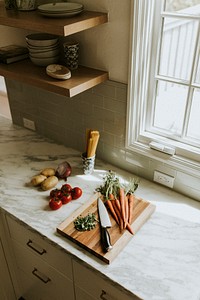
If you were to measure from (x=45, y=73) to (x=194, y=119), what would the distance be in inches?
31.8

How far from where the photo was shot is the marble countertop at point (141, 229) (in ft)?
4.01

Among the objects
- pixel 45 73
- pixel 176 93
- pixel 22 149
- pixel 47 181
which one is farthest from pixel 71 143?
pixel 176 93

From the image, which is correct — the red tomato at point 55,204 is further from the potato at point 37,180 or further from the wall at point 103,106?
the wall at point 103,106

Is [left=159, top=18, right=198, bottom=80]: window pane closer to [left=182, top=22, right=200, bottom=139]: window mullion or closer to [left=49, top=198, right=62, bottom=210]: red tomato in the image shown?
[left=182, top=22, right=200, bottom=139]: window mullion

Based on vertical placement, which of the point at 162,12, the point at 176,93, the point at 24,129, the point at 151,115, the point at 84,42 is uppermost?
the point at 162,12

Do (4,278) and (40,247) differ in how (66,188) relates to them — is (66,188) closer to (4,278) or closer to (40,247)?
(40,247)

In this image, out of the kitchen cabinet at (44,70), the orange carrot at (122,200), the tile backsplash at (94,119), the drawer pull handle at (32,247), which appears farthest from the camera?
the tile backsplash at (94,119)

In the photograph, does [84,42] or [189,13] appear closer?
[189,13]

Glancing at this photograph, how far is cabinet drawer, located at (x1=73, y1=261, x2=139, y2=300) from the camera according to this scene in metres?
1.28

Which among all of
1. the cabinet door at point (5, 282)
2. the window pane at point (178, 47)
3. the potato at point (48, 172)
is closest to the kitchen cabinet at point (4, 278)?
the cabinet door at point (5, 282)

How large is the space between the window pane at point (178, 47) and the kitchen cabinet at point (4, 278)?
3.99ft

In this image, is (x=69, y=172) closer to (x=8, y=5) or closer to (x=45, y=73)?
(x=45, y=73)

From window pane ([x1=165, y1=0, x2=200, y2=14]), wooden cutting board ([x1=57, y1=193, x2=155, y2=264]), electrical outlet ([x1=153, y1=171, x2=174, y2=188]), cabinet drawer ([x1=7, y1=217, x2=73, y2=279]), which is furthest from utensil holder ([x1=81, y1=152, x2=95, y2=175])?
window pane ([x1=165, y1=0, x2=200, y2=14])

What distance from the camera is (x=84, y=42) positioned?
5.43 feet
